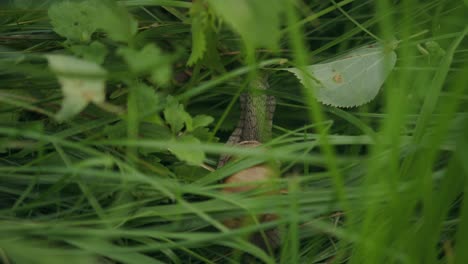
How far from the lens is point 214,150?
90cm

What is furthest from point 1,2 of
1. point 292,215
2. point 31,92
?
point 292,215

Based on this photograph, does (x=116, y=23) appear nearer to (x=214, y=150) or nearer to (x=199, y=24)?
(x=199, y=24)

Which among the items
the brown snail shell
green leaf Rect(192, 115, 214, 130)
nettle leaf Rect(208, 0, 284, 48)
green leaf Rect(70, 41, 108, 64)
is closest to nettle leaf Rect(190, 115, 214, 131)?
green leaf Rect(192, 115, 214, 130)

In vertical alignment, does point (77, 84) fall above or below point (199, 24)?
below

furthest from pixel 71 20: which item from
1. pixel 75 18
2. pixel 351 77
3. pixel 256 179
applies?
pixel 351 77

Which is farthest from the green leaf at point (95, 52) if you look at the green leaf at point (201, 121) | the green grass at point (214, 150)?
the green leaf at point (201, 121)

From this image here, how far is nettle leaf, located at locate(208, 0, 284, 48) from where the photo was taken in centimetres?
85

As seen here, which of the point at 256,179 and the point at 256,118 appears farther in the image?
the point at 256,118

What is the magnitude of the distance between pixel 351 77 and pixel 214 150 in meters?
0.58

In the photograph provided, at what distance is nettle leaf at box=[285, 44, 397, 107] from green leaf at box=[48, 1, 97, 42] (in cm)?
41

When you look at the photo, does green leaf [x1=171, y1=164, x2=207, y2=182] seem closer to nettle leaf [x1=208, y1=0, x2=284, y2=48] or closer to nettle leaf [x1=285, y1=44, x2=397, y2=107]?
nettle leaf [x1=285, y1=44, x2=397, y2=107]

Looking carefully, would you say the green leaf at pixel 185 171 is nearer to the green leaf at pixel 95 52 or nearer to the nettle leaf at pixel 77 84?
the green leaf at pixel 95 52

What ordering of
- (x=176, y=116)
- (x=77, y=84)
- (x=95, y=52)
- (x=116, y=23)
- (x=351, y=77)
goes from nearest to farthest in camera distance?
(x=77, y=84) → (x=116, y=23) → (x=95, y=52) → (x=176, y=116) → (x=351, y=77)

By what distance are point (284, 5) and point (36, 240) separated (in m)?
0.51
